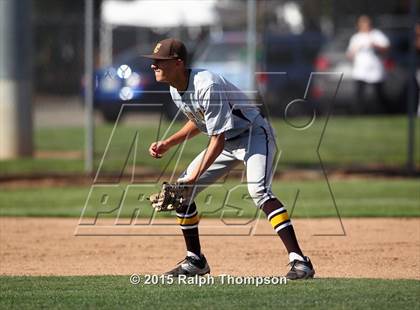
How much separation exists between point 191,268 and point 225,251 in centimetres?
166

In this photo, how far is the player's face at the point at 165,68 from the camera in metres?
7.81

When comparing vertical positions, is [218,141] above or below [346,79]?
above

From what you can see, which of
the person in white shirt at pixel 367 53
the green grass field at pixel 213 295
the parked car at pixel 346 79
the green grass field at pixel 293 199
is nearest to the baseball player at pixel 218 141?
the green grass field at pixel 213 295

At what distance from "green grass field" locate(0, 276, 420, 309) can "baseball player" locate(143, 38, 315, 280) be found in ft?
1.82

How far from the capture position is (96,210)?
12.7 metres

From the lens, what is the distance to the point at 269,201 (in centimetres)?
786

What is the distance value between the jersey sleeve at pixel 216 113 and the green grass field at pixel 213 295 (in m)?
1.19

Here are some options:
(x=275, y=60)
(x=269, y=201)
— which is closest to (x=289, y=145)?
(x=275, y=60)

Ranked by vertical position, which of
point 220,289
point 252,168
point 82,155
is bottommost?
point 82,155

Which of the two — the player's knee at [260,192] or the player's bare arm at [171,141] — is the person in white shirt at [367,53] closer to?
the player's bare arm at [171,141]

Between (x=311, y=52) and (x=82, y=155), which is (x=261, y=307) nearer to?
(x=82, y=155)

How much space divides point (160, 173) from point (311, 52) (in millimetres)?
10872

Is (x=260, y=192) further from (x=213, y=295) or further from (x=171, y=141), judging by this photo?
(x=213, y=295)

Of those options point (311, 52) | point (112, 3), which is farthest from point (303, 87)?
point (112, 3)
